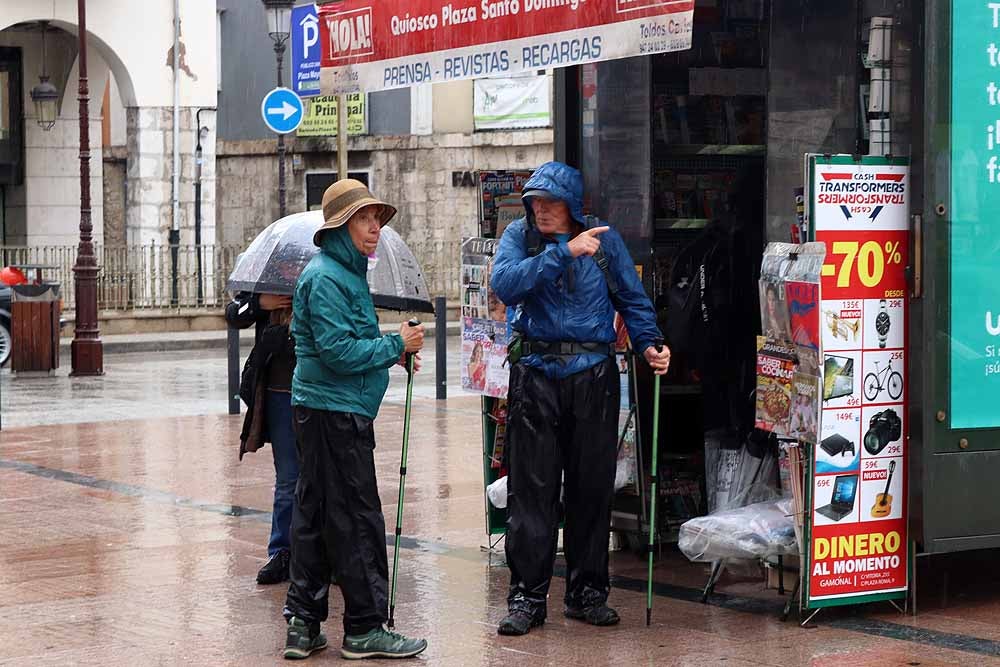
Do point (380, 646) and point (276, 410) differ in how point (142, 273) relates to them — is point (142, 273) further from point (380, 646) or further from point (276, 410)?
point (380, 646)

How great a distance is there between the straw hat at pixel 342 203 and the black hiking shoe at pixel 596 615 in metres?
1.84

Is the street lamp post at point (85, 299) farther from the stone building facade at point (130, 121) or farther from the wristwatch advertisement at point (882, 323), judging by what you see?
the wristwatch advertisement at point (882, 323)

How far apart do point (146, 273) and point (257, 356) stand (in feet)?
63.7

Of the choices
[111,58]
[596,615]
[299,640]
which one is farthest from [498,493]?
[111,58]

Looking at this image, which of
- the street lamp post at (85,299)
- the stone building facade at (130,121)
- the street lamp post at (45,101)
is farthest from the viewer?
the stone building facade at (130,121)

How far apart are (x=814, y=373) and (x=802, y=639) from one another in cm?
106

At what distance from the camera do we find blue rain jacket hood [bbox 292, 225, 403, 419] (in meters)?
6.61

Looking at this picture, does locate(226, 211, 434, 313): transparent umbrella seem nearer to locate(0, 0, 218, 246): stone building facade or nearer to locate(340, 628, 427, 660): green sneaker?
locate(340, 628, 427, 660): green sneaker

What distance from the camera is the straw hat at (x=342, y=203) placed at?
22.1ft

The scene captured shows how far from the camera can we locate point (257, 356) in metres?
8.22

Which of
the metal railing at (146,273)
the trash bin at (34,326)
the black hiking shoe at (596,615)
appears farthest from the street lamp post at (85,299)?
the black hiking shoe at (596,615)

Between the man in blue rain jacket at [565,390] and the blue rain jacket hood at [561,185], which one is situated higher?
the blue rain jacket hood at [561,185]

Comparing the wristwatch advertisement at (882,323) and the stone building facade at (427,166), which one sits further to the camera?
the stone building facade at (427,166)

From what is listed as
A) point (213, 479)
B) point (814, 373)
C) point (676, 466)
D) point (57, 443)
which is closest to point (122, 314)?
point (57, 443)
